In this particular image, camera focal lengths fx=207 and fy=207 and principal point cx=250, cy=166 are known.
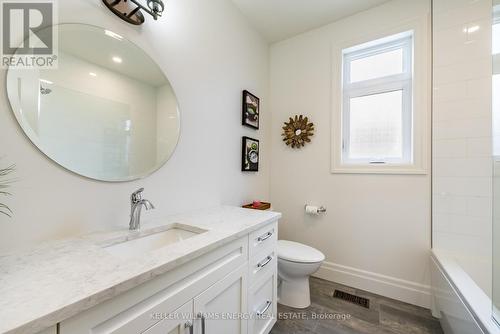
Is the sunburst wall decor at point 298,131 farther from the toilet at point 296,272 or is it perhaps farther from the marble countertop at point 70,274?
the marble countertop at point 70,274

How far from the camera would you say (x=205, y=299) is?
0.85 m

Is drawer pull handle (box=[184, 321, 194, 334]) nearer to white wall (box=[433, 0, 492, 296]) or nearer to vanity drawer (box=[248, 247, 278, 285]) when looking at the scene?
vanity drawer (box=[248, 247, 278, 285])

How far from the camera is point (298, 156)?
231cm

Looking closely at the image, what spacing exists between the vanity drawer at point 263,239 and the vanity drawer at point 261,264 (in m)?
0.03

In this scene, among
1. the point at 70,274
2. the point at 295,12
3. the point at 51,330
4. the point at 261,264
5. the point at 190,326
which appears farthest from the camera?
the point at 295,12

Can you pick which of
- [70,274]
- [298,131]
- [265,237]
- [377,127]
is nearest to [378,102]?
[377,127]

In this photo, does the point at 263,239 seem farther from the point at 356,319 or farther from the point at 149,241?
the point at 356,319

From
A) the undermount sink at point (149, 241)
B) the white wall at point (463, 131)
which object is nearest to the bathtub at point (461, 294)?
the white wall at point (463, 131)

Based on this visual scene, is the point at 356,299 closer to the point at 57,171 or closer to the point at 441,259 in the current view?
the point at 441,259

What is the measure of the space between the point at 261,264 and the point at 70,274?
94 cm

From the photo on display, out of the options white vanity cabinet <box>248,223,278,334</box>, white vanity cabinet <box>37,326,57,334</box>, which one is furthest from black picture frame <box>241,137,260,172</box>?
white vanity cabinet <box>37,326,57,334</box>

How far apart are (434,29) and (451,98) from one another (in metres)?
0.60

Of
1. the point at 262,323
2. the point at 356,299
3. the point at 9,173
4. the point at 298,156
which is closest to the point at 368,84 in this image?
the point at 298,156

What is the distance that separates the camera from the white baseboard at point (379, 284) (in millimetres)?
1715
